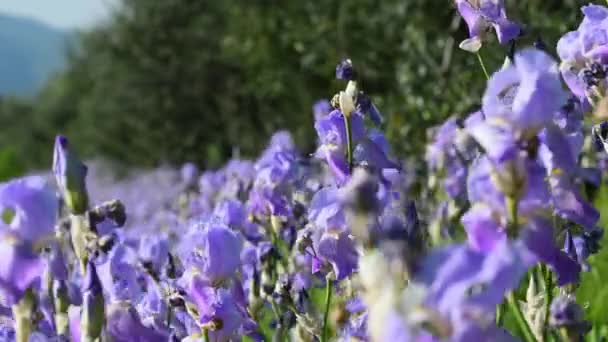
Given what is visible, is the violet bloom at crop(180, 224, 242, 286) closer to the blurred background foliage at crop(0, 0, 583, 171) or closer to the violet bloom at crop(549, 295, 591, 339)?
the violet bloom at crop(549, 295, 591, 339)

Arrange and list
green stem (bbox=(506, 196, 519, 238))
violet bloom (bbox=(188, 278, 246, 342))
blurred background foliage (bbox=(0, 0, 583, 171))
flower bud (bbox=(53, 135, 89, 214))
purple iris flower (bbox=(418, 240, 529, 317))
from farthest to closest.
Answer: blurred background foliage (bbox=(0, 0, 583, 171))
violet bloom (bbox=(188, 278, 246, 342))
flower bud (bbox=(53, 135, 89, 214))
green stem (bbox=(506, 196, 519, 238))
purple iris flower (bbox=(418, 240, 529, 317))

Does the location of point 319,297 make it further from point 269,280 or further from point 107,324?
point 107,324

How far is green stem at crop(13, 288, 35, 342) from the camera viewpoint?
133 centimetres

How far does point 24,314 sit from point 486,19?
3.59ft

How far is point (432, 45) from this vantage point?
276 inches

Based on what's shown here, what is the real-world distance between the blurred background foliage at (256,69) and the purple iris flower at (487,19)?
0.38 m

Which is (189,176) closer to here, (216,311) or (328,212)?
(328,212)

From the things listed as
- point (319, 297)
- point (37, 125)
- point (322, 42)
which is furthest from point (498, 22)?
point (37, 125)

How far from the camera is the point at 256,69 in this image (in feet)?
40.8

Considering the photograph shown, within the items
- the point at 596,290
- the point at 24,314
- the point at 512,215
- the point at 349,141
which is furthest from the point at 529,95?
the point at 596,290

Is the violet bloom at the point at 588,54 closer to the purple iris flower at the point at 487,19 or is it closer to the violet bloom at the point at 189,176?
the purple iris flower at the point at 487,19

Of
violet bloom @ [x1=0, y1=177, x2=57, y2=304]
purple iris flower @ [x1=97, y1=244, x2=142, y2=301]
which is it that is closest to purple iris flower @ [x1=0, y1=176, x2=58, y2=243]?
violet bloom @ [x1=0, y1=177, x2=57, y2=304]

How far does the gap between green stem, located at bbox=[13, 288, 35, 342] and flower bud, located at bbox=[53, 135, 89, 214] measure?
153mm

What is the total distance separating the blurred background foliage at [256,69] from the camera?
20.8ft
